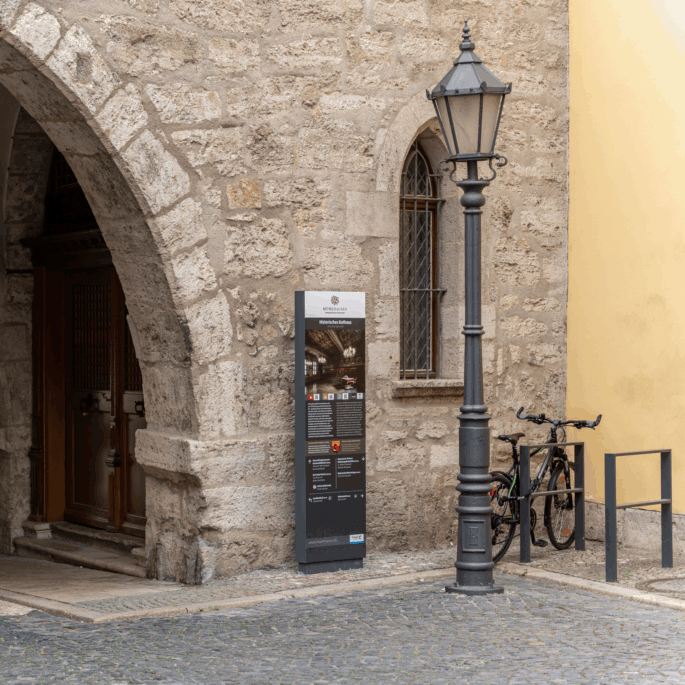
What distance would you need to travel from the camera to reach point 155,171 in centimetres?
680

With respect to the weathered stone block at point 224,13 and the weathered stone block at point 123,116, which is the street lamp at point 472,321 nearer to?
the weathered stone block at point 224,13

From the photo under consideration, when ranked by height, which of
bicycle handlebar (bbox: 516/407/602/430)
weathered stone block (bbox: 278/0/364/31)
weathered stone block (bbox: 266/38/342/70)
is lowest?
bicycle handlebar (bbox: 516/407/602/430)

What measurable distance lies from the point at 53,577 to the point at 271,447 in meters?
1.82

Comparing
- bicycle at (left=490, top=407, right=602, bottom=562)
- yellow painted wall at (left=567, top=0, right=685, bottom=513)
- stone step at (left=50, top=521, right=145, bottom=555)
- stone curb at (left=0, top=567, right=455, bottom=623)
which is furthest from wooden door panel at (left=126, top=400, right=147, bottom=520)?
yellow painted wall at (left=567, top=0, right=685, bottom=513)

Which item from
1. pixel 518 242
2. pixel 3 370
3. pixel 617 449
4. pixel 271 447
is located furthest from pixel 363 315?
pixel 3 370

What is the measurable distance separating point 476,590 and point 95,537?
3.43m

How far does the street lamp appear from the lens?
654 centimetres

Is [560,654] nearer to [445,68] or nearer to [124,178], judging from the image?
[124,178]

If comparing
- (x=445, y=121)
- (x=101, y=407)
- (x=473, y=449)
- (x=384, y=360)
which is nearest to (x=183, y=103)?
(x=445, y=121)

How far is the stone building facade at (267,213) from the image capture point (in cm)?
678

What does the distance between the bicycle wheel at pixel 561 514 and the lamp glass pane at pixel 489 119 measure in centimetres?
244

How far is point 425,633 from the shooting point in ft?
18.6

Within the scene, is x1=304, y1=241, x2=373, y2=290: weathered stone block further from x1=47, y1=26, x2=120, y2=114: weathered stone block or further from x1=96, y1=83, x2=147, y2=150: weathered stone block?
x1=47, y1=26, x2=120, y2=114: weathered stone block

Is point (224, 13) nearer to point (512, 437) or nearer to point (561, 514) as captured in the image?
point (512, 437)
